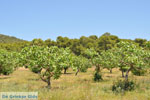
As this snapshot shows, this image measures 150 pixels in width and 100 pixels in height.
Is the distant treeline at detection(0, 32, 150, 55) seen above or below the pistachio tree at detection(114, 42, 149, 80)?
above

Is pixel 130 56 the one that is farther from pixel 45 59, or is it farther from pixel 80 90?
pixel 45 59

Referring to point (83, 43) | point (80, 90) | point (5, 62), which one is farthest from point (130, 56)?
point (83, 43)

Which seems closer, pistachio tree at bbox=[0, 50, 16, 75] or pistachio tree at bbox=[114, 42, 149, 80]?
pistachio tree at bbox=[114, 42, 149, 80]

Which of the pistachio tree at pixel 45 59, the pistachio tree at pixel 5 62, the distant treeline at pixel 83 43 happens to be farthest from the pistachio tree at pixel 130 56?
the distant treeline at pixel 83 43

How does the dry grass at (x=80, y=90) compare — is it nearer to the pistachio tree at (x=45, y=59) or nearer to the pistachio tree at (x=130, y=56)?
the pistachio tree at (x=45, y=59)

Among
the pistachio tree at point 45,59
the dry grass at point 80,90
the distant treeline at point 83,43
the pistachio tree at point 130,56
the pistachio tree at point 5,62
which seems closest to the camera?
the dry grass at point 80,90

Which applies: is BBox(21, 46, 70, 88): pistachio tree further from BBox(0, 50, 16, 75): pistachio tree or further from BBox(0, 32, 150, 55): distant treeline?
BBox(0, 32, 150, 55): distant treeline

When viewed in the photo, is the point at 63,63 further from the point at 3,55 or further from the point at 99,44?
the point at 99,44

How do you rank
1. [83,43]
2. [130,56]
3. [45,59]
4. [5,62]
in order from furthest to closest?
[83,43] → [5,62] → [45,59] → [130,56]

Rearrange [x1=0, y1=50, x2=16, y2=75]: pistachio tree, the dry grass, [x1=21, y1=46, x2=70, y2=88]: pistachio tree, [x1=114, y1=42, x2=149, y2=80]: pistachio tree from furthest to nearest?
[x1=0, y1=50, x2=16, y2=75]: pistachio tree < [x1=21, y1=46, x2=70, y2=88]: pistachio tree < [x1=114, y1=42, x2=149, y2=80]: pistachio tree < the dry grass

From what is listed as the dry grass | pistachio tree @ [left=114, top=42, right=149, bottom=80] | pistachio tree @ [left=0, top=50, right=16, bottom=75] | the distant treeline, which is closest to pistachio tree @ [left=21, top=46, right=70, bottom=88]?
the dry grass

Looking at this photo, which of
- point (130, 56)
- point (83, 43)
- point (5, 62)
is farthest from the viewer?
point (83, 43)

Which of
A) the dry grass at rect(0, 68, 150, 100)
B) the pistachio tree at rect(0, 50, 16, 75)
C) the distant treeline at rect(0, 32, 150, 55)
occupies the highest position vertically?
the distant treeline at rect(0, 32, 150, 55)

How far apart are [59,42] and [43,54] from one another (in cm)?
6618
